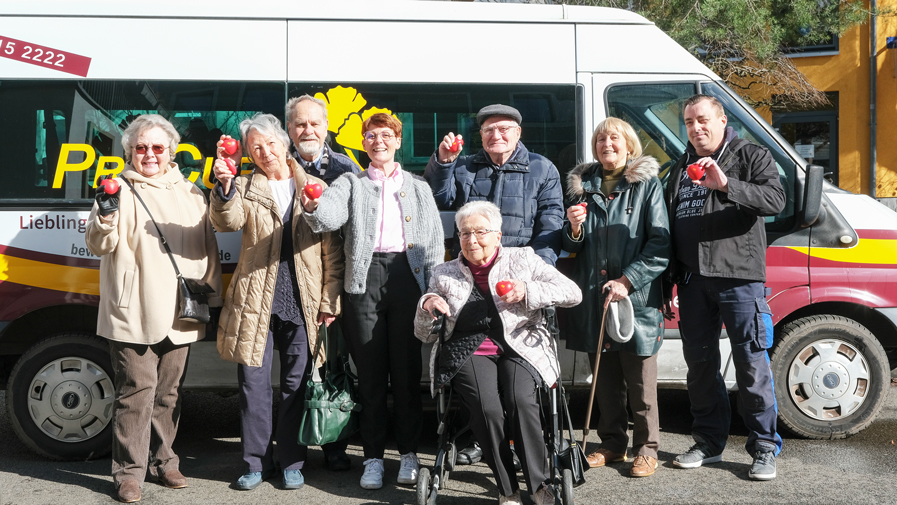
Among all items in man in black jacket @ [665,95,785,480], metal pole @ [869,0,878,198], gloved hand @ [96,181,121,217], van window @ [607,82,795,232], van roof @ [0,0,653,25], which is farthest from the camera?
metal pole @ [869,0,878,198]

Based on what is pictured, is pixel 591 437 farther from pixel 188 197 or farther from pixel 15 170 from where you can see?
pixel 15 170

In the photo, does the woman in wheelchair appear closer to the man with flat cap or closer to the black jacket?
the man with flat cap

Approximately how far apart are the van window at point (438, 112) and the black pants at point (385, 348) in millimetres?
896

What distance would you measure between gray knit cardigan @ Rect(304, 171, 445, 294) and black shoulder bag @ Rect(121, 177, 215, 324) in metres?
0.79

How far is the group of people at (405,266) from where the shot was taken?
13.3 ft

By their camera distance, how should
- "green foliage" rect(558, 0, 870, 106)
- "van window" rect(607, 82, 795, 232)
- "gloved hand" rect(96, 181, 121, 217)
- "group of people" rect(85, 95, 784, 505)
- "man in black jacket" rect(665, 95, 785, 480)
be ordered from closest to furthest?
"gloved hand" rect(96, 181, 121, 217) < "group of people" rect(85, 95, 784, 505) < "man in black jacket" rect(665, 95, 785, 480) < "van window" rect(607, 82, 795, 232) < "green foliage" rect(558, 0, 870, 106)

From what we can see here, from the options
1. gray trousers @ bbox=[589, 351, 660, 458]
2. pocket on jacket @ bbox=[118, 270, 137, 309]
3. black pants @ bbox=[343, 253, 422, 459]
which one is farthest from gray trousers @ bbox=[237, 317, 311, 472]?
gray trousers @ bbox=[589, 351, 660, 458]

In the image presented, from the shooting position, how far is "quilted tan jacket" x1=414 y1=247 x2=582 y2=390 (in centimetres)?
388

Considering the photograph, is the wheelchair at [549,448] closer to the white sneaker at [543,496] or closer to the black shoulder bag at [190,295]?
the white sneaker at [543,496]

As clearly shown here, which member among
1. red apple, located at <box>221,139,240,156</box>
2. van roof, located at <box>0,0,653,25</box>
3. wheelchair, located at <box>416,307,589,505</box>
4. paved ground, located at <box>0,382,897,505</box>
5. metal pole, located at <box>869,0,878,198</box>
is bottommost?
paved ground, located at <box>0,382,897,505</box>

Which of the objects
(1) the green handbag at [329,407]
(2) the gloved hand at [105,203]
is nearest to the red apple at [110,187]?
(2) the gloved hand at [105,203]

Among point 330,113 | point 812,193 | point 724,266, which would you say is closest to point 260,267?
point 330,113

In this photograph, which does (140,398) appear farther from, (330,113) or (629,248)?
(629,248)

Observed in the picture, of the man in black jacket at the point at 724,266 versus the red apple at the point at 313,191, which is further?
the man in black jacket at the point at 724,266
